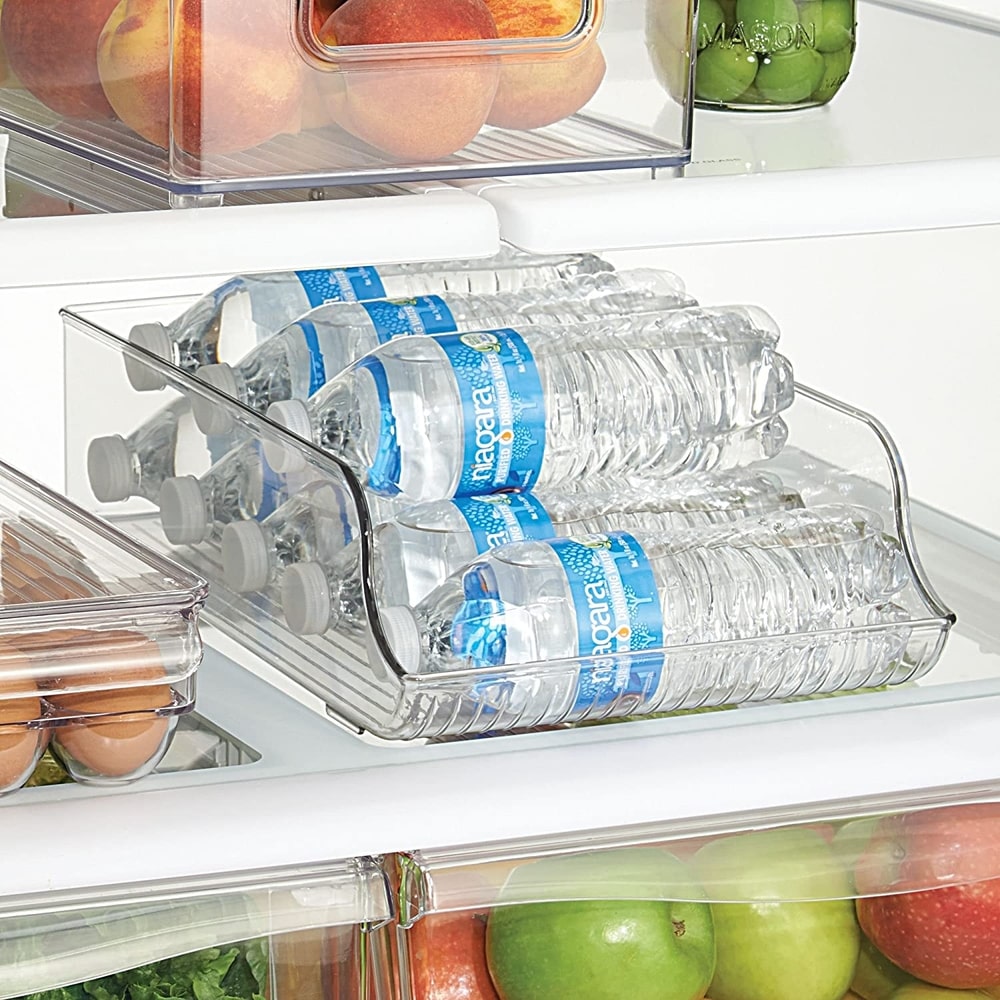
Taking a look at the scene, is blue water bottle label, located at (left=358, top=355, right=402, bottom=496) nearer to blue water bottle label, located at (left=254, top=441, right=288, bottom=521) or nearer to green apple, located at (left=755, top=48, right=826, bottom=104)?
blue water bottle label, located at (left=254, top=441, right=288, bottom=521)

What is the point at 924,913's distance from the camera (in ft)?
3.95

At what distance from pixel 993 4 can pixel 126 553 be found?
1172 millimetres

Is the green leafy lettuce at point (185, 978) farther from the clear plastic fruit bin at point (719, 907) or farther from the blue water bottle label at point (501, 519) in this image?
the blue water bottle label at point (501, 519)

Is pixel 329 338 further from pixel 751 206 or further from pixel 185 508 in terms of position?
pixel 751 206

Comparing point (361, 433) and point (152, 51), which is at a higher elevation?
point (152, 51)

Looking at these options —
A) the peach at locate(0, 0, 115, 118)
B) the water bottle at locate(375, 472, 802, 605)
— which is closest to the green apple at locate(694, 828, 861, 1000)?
the water bottle at locate(375, 472, 802, 605)

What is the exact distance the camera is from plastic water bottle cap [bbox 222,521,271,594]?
1.12 metres

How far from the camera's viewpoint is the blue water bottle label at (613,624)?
1.05 metres

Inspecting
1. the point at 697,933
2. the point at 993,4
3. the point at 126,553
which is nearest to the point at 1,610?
the point at 126,553

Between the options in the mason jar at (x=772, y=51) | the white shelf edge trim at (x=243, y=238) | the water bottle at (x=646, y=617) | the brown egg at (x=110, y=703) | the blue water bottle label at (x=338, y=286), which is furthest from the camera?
the blue water bottle label at (x=338, y=286)

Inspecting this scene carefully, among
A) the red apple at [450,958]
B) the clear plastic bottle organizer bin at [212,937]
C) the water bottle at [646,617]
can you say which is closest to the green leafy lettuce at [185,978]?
the clear plastic bottle organizer bin at [212,937]

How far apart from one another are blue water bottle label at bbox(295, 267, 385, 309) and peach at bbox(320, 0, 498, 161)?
1.13 ft

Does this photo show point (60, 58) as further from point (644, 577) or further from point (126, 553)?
point (644, 577)

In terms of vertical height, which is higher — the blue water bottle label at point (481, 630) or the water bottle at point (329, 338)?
the water bottle at point (329, 338)
